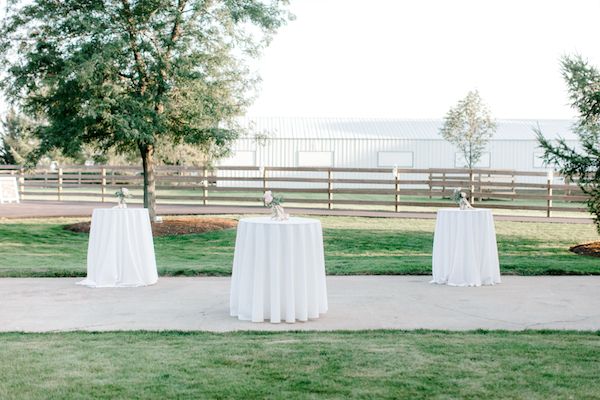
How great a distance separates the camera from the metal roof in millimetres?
37500

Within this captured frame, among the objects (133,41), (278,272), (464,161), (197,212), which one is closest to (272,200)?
(278,272)

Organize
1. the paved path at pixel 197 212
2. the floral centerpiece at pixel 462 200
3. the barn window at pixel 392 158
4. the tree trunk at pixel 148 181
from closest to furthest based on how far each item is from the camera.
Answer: the floral centerpiece at pixel 462 200, the tree trunk at pixel 148 181, the paved path at pixel 197 212, the barn window at pixel 392 158

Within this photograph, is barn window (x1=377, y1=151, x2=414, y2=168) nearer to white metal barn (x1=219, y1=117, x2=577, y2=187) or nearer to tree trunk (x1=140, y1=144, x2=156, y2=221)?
white metal barn (x1=219, y1=117, x2=577, y2=187)

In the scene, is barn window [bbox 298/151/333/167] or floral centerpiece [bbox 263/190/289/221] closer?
floral centerpiece [bbox 263/190/289/221]

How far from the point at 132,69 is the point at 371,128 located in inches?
992

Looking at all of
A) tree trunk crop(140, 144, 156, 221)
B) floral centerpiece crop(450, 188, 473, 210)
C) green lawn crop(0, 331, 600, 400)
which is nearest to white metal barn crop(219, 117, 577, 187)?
tree trunk crop(140, 144, 156, 221)

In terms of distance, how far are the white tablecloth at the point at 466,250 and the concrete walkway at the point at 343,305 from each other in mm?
233

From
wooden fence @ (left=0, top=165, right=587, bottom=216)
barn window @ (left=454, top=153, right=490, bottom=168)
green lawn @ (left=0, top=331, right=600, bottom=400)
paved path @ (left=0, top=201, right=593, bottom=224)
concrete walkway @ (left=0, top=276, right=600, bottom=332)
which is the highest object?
barn window @ (left=454, top=153, right=490, bottom=168)

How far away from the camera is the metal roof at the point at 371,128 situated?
3750cm

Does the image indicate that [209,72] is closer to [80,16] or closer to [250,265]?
[80,16]

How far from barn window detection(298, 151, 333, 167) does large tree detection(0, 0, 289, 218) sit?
21.1m

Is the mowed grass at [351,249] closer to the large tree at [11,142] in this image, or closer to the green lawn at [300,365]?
the green lawn at [300,365]

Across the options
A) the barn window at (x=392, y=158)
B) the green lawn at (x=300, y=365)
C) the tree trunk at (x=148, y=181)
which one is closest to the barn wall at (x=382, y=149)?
the barn window at (x=392, y=158)

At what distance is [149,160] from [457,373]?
1267cm
